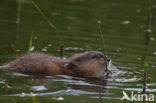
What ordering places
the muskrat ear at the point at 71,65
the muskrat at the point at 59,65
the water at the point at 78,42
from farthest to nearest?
the muskrat ear at the point at 71,65
the muskrat at the point at 59,65
the water at the point at 78,42

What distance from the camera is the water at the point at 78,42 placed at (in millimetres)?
7801

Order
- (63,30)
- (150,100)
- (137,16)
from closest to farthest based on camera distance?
(150,100), (63,30), (137,16)

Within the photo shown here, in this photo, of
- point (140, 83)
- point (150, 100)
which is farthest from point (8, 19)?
point (150, 100)

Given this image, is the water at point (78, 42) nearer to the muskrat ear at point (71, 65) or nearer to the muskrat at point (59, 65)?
the muskrat at point (59, 65)

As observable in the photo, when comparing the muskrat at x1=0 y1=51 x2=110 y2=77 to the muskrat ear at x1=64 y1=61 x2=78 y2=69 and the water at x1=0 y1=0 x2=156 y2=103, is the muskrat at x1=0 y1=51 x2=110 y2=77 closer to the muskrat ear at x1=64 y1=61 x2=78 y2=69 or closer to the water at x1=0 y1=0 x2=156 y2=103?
the muskrat ear at x1=64 y1=61 x2=78 y2=69

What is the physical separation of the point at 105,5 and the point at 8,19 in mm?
5166

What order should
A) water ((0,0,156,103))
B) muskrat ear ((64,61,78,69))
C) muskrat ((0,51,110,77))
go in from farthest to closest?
1. muskrat ear ((64,61,78,69))
2. muskrat ((0,51,110,77))
3. water ((0,0,156,103))

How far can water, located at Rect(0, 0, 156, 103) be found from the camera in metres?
7.80

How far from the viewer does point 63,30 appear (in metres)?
13.3

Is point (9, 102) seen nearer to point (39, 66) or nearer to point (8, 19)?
point (39, 66)

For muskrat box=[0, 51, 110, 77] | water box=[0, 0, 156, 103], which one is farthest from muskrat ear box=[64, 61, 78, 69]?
water box=[0, 0, 156, 103]

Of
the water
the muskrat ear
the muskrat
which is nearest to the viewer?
the water

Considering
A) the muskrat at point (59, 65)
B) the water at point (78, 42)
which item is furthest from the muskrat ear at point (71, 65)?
the water at point (78, 42)

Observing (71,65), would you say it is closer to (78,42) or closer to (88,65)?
(88,65)
